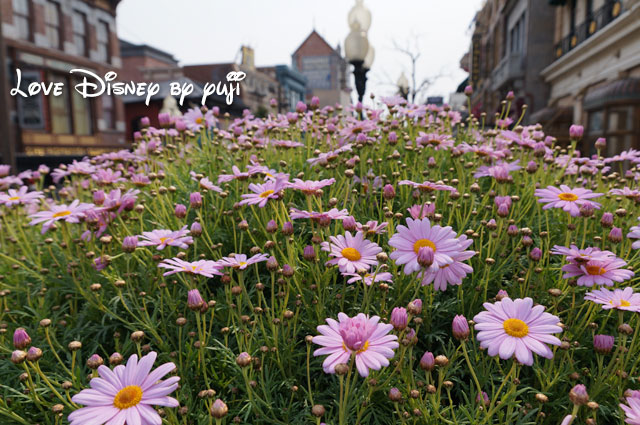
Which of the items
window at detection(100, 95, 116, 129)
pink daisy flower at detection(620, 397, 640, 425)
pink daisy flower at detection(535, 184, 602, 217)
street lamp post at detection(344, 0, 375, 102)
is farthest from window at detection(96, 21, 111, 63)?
pink daisy flower at detection(620, 397, 640, 425)

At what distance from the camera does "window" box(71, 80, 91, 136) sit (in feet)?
72.1

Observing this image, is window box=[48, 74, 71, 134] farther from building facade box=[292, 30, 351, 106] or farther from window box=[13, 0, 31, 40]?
building facade box=[292, 30, 351, 106]

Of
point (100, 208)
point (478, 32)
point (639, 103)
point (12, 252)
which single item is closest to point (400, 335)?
point (100, 208)

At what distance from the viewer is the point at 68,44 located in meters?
21.8

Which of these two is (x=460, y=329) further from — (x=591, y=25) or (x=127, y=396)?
(x=591, y=25)

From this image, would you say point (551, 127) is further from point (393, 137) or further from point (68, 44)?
point (68, 44)

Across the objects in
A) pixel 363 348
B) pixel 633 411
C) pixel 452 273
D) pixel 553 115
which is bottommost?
pixel 633 411

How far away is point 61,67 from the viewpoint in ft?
69.4

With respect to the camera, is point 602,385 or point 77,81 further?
point 77,81

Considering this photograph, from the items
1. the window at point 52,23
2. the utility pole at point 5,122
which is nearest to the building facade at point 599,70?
the utility pole at point 5,122

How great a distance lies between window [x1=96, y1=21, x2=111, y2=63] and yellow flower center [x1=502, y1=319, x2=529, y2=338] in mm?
27801

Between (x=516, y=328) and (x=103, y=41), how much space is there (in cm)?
2860

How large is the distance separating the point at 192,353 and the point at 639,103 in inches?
427

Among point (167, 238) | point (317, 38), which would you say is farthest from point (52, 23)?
point (317, 38)
